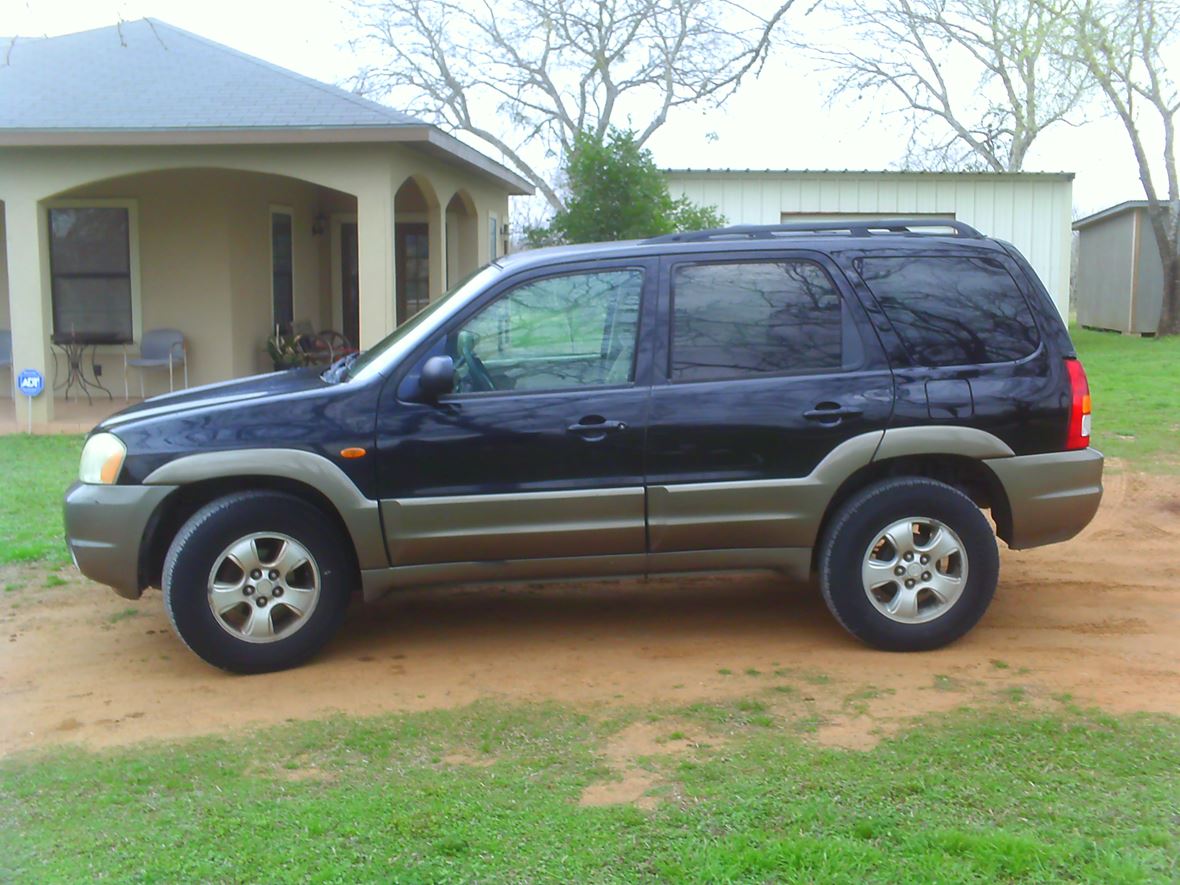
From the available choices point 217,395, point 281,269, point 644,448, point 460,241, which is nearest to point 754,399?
point 644,448

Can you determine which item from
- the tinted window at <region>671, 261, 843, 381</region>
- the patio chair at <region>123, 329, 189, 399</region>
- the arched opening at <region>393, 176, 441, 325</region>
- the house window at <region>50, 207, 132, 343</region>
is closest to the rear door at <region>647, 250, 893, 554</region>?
the tinted window at <region>671, 261, 843, 381</region>

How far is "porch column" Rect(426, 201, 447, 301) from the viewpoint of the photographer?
15.5 meters

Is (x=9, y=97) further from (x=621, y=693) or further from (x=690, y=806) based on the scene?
(x=690, y=806)

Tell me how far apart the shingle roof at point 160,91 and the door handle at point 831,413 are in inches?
302

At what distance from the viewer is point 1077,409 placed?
5.91 meters

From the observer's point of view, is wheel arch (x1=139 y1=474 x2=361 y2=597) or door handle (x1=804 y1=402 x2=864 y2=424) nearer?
wheel arch (x1=139 y1=474 x2=361 y2=597)

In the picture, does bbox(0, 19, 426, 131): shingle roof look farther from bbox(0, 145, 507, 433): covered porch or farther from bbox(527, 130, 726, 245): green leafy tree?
bbox(527, 130, 726, 245): green leafy tree

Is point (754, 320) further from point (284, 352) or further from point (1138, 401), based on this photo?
point (284, 352)

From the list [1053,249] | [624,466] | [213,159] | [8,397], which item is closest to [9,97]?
[213,159]

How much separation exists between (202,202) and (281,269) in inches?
68.2

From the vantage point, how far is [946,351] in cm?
590

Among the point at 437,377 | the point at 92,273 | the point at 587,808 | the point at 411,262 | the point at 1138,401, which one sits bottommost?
the point at 587,808

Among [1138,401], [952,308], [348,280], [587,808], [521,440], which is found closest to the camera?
[587,808]

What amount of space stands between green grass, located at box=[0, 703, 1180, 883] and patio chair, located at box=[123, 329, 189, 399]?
10.4 meters
